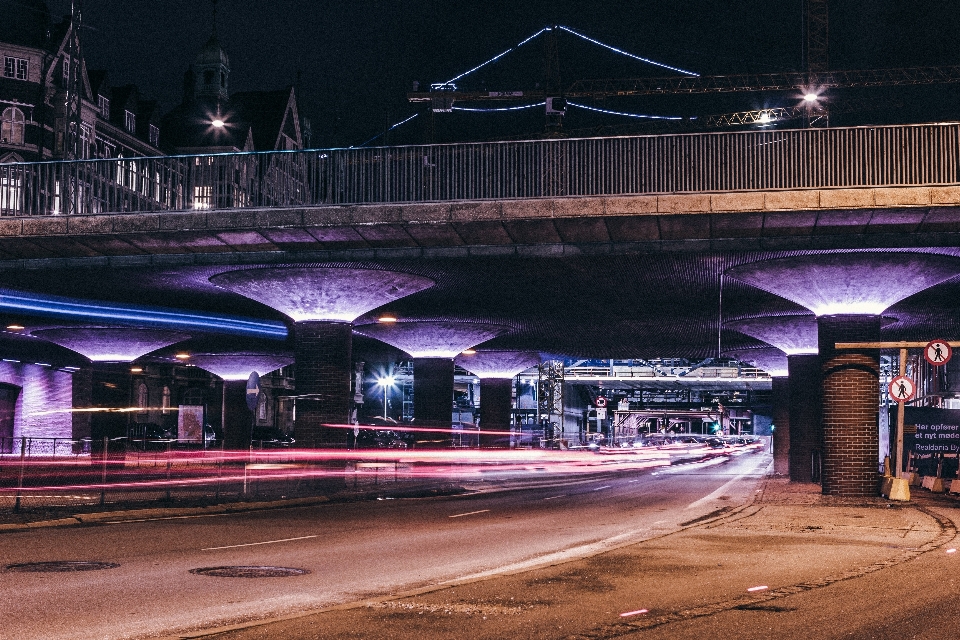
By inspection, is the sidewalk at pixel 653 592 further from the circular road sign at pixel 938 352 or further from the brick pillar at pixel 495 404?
the brick pillar at pixel 495 404

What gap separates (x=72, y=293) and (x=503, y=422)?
31908mm

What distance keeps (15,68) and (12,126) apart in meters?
3.63

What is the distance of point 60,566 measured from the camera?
1388 centimetres

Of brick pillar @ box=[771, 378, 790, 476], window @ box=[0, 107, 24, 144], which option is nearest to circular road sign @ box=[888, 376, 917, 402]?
brick pillar @ box=[771, 378, 790, 476]

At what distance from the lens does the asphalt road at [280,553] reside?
1049cm

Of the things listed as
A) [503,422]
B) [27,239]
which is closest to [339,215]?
[27,239]

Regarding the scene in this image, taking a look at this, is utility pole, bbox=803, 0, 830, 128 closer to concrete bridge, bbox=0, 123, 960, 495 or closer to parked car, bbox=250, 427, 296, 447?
parked car, bbox=250, 427, 296, 447

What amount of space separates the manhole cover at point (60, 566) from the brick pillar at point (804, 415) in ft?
106

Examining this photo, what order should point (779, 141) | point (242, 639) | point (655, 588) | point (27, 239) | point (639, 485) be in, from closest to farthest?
1. point (242, 639)
2. point (655, 588)
3. point (779, 141)
4. point (27, 239)
5. point (639, 485)

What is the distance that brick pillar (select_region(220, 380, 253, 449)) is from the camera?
68.8 meters

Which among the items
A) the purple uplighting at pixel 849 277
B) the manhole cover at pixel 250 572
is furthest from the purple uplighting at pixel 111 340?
the manhole cover at pixel 250 572

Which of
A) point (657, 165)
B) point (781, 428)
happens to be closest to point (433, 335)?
point (781, 428)

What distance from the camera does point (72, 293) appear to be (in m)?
39.8

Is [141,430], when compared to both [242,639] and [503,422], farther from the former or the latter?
[242,639]
